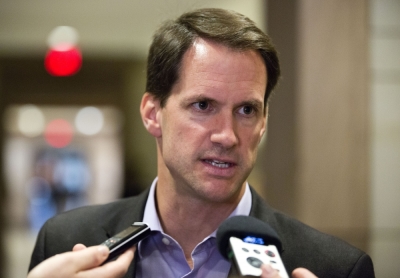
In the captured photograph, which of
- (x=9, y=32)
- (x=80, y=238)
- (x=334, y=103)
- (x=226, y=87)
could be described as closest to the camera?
(x=226, y=87)

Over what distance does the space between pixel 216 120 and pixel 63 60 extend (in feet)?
18.6

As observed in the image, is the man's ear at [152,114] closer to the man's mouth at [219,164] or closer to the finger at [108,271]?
the man's mouth at [219,164]

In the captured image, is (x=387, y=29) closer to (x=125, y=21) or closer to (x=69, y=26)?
(x=125, y=21)

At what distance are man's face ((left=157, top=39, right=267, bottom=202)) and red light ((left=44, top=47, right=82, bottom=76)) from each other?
5402 millimetres

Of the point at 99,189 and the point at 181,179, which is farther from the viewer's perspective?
the point at 99,189

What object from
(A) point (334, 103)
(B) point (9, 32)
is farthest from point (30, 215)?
(A) point (334, 103)

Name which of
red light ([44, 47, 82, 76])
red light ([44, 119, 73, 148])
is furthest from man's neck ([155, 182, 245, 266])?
red light ([44, 119, 73, 148])

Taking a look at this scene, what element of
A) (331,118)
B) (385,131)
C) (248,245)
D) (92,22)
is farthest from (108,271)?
(92,22)

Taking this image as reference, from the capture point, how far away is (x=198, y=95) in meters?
1.59

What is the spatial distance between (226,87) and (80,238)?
69cm

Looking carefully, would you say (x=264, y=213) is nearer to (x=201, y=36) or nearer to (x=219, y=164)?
(x=219, y=164)

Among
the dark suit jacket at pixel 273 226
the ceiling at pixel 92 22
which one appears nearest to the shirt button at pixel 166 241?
the dark suit jacket at pixel 273 226

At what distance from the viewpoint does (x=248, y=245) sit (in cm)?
117

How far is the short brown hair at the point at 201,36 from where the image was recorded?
1.61m
